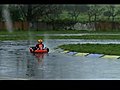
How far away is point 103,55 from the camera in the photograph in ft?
49.8

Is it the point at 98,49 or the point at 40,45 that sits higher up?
the point at 40,45

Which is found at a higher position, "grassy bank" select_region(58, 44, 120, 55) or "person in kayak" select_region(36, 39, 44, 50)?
"person in kayak" select_region(36, 39, 44, 50)

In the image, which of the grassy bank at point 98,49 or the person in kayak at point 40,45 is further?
the person in kayak at point 40,45

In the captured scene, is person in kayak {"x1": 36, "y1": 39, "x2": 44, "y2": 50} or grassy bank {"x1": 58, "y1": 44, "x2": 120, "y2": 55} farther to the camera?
person in kayak {"x1": 36, "y1": 39, "x2": 44, "y2": 50}

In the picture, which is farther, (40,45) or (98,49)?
(98,49)

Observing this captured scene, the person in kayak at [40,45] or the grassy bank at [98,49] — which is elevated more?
the person in kayak at [40,45]
